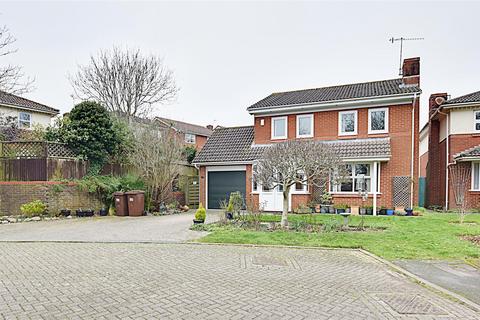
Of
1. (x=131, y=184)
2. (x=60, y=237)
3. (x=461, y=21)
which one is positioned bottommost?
(x=60, y=237)

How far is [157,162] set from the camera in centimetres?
1747

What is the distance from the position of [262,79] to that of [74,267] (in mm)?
19332

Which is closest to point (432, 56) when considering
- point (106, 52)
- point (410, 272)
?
point (410, 272)

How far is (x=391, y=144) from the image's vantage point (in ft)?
55.7

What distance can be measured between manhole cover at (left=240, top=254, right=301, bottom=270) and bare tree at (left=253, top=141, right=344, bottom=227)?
13.3 ft

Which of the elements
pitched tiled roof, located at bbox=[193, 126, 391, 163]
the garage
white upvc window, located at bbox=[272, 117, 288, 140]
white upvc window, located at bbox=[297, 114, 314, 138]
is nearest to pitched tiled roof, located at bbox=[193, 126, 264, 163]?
pitched tiled roof, located at bbox=[193, 126, 391, 163]

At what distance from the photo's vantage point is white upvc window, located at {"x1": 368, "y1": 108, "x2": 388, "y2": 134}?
17.3m

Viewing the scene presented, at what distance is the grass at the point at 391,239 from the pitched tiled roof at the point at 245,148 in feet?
16.5

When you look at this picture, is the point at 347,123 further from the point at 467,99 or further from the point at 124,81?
the point at 124,81

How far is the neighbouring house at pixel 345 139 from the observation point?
54.4ft

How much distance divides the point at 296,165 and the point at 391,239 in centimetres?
373

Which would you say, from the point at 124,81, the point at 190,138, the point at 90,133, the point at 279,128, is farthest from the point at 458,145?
the point at 190,138

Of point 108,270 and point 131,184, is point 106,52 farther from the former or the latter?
point 108,270

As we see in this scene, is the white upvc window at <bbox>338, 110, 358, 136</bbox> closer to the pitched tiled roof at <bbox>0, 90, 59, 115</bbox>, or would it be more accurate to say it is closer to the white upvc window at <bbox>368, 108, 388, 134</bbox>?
the white upvc window at <bbox>368, 108, 388, 134</bbox>
